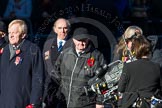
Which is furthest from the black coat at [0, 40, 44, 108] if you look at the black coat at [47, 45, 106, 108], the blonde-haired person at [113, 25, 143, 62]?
the blonde-haired person at [113, 25, 143, 62]

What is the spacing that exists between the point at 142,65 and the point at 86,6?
224 inches

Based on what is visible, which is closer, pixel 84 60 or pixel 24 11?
pixel 84 60

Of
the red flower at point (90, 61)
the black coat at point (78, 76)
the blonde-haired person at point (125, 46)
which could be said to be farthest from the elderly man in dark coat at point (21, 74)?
the blonde-haired person at point (125, 46)

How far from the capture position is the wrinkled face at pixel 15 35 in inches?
364

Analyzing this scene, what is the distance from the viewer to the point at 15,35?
364 inches

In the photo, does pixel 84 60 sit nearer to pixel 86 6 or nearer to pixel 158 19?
pixel 86 6

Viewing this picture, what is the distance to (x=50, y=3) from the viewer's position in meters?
15.3

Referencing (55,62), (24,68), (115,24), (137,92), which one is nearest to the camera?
(137,92)

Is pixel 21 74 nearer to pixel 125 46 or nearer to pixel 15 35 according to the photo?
pixel 15 35

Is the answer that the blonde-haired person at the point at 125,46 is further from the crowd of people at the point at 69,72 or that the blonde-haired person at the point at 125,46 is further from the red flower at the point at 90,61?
the red flower at the point at 90,61

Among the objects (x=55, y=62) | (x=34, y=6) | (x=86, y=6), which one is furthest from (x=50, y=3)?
(x=55, y=62)

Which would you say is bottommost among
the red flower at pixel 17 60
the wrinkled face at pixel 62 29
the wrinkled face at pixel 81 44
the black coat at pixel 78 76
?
the black coat at pixel 78 76

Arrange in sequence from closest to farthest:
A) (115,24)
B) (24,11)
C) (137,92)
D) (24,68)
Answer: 1. (137,92)
2. (24,68)
3. (115,24)
4. (24,11)

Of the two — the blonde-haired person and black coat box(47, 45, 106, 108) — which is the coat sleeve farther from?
the blonde-haired person
